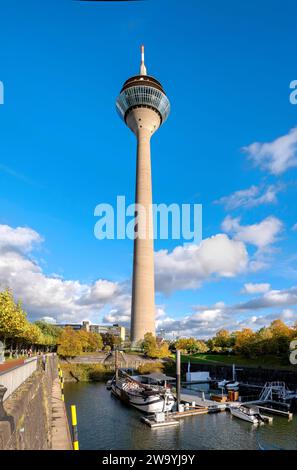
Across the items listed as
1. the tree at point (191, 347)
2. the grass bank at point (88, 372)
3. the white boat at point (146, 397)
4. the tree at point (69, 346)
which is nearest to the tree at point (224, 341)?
the tree at point (191, 347)

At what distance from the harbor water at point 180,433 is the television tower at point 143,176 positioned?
65.2 meters

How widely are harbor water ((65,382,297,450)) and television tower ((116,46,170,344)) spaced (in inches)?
2567

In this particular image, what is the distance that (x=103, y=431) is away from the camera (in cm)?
3581

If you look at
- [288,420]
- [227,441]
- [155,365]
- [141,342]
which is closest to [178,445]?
[227,441]

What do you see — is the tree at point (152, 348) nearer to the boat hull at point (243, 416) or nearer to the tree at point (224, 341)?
the tree at point (224, 341)

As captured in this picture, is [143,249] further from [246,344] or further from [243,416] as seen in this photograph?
[243,416]

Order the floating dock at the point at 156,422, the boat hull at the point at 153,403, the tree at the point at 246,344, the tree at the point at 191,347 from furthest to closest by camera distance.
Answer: the tree at the point at 191,347
the tree at the point at 246,344
the boat hull at the point at 153,403
the floating dock at the point at 156,422

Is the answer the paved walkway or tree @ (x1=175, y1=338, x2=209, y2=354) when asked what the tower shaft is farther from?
the paved walkway

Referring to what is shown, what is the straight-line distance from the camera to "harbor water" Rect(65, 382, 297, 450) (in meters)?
31.8

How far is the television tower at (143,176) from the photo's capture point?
112438mm

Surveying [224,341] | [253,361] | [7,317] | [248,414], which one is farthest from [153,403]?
[224,341]

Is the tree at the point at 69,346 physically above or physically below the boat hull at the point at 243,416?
above

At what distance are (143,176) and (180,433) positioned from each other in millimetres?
97624

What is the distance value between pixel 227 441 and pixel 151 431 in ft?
26.7
